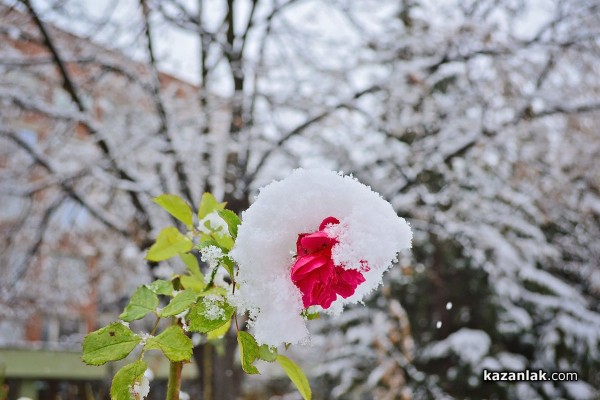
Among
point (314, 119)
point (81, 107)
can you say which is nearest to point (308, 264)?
point (314, 119)

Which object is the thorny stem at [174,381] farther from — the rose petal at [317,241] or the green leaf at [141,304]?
the rose petal at [317,241]

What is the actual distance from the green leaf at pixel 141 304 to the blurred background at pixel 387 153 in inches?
104

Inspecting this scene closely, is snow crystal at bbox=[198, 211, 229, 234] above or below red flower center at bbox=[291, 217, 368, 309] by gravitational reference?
above

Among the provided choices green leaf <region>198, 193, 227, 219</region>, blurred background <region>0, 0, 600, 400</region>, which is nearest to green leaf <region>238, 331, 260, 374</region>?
green leaf <region>198, 193, 227, 219</region>

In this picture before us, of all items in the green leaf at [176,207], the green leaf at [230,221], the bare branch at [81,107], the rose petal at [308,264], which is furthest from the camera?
the bare branch at [81,107]

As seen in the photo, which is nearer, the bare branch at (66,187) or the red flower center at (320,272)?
the red flower center at (320,272)

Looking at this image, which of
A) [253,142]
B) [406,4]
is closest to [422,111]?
[406,4]

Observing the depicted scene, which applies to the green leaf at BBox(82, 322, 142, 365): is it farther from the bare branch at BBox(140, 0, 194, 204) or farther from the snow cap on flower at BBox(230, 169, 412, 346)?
the bare branch at BBox(140, 0, 194, 204)

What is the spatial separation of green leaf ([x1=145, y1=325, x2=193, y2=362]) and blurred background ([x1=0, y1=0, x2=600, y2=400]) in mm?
2699

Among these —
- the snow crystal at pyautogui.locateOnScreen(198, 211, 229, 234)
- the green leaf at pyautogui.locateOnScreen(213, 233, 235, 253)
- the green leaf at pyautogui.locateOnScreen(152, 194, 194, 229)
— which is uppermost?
the green leaf at pyautogui.locateOnScreen(152, 194, 194, 229)

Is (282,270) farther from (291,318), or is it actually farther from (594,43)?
(594,43)

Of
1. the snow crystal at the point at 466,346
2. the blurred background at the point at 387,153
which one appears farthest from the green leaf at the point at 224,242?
the snow crystal at the point at 466,346

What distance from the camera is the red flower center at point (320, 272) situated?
1.75 ft

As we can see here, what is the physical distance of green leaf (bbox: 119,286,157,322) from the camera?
65cm
